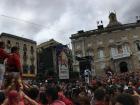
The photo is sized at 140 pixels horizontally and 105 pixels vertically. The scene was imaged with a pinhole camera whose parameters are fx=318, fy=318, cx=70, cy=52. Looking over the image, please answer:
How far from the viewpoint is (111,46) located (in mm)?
70688

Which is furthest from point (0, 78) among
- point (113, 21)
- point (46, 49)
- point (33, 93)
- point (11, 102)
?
point (113, 21)

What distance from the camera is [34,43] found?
6838 centimetres

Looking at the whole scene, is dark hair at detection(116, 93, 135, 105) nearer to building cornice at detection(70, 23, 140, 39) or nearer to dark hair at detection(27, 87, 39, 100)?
dark hair at detection(27, 87, 39, 100)

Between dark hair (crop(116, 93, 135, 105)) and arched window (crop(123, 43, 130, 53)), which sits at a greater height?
arched window (crop(123, 43, 130, 53))

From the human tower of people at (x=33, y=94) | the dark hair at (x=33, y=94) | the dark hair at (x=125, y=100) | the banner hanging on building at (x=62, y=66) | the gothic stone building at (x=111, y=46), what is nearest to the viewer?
the dark hair at (x=125, y=100)

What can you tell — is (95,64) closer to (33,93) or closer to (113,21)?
(113,21)

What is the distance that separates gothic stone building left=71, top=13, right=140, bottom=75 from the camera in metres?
67.1

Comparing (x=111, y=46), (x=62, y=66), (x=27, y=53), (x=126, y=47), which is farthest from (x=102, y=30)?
(x=62, y=66)

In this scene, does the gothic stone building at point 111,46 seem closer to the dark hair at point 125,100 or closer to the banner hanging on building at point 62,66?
the banner hanging on building at point 62,66

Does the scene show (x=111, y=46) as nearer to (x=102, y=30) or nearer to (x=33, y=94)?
(x=102, y=30)

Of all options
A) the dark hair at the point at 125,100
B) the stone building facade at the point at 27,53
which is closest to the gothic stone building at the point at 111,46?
the stone building facade at the point at 27,53

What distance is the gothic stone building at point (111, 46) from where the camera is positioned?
220 feet

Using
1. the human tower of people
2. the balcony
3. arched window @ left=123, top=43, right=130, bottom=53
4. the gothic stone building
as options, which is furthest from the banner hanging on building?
arched window @ left=123, top=43, right=130, bottom=53

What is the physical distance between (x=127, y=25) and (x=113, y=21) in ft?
25.9
